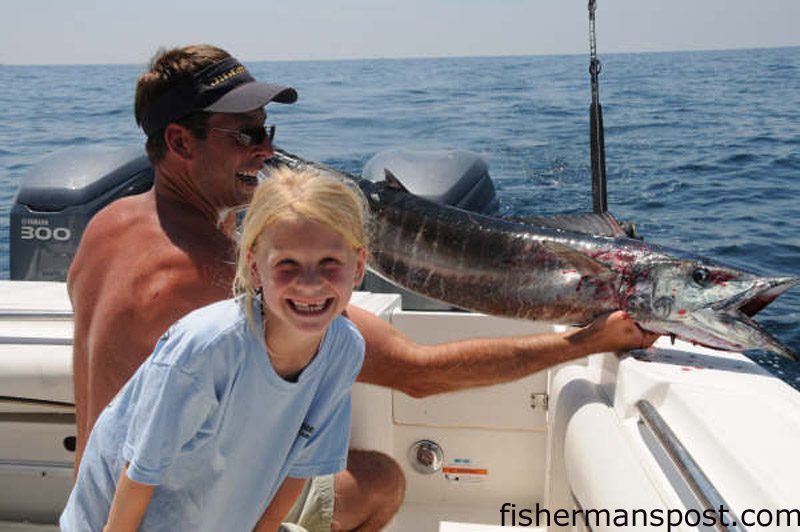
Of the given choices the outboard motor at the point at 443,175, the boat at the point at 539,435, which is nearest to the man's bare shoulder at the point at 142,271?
the boat at the point at 539,435

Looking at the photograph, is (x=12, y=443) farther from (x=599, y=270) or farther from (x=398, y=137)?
(x=398, y=137)

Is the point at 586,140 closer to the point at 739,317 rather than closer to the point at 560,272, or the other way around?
the point at 560,272

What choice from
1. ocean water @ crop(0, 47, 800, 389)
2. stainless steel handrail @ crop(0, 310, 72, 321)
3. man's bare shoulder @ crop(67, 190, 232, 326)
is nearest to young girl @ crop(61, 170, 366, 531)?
man's bare shoulder @ crop(67, 190, 232, 326)

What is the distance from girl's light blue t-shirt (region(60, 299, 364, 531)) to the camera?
1610 mm

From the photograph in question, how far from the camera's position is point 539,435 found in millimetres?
3305

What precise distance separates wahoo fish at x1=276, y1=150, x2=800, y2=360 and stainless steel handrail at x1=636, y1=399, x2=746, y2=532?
296 millimetres

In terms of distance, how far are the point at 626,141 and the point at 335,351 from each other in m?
12.4

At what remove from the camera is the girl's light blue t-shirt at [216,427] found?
1.61 metres

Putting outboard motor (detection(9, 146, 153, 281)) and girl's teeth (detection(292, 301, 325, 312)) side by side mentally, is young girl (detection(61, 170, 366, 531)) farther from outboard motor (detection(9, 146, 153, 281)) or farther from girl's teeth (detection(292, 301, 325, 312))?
outboard motor (detection(9, 146, 153, 281))

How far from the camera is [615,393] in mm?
2498

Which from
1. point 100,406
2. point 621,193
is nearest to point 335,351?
point 100,406

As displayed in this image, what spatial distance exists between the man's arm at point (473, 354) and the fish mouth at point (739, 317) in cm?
18

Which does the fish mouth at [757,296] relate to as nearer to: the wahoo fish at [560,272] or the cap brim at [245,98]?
the wahoo fish at [560,272]

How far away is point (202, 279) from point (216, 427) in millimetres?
427
